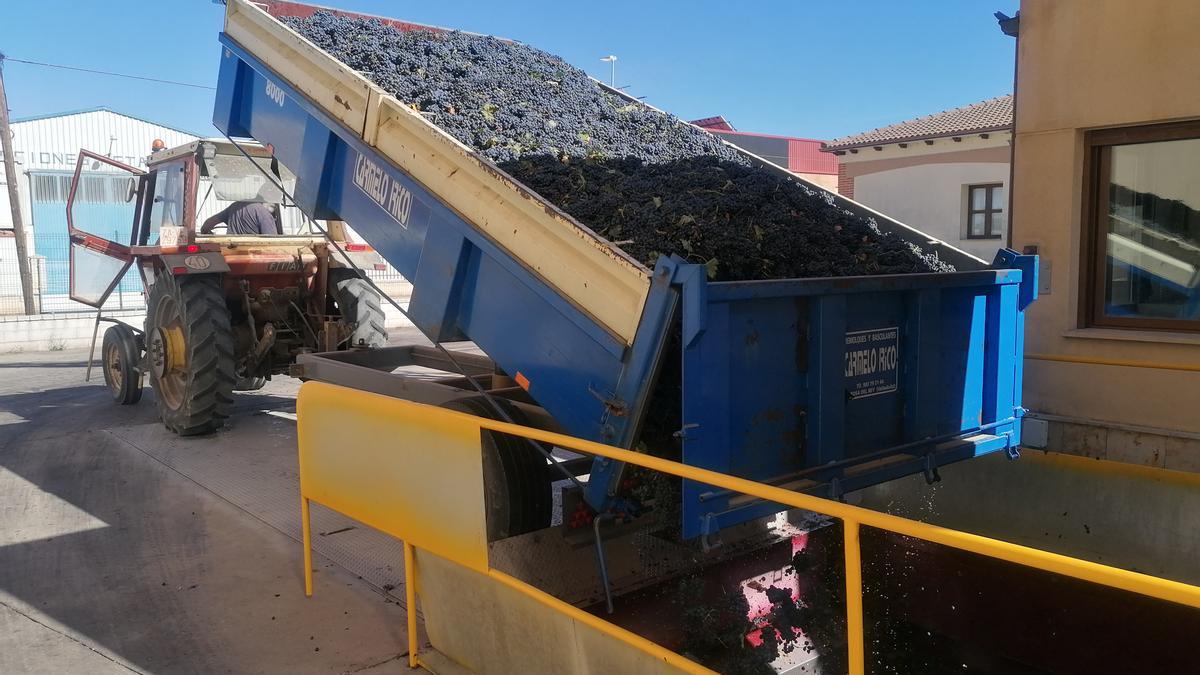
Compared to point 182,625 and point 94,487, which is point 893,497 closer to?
point 182,625

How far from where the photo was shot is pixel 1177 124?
217 inches

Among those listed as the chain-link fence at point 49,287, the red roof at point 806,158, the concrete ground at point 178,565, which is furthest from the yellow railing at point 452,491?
the red roof at point 806,158

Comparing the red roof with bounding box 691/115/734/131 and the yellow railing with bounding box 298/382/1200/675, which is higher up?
the red roof with bounding box 691/115/734/131

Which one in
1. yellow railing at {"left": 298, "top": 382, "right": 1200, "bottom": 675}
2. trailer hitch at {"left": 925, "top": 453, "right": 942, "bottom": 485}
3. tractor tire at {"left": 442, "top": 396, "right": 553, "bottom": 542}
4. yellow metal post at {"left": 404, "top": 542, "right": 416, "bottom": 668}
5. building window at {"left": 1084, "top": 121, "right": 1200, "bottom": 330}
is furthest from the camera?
building window at {"left": 1084, "top": 121, "right": 1200, "bottom": 330}

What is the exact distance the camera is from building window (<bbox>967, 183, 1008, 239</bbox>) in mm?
24312

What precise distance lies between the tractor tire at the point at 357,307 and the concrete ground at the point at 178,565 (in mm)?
1128

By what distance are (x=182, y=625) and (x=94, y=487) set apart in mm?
2787

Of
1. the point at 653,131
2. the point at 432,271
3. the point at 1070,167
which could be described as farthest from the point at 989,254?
the point at 432,271

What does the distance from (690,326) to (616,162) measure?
2.03 metres

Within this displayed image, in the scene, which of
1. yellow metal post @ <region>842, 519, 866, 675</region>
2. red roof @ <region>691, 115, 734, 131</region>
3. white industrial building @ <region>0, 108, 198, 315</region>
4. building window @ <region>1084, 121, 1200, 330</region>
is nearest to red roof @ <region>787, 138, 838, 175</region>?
red roof @ <region>691, 115, 734, 131</region>

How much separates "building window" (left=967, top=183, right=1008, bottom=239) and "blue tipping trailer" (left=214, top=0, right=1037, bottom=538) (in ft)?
70.8

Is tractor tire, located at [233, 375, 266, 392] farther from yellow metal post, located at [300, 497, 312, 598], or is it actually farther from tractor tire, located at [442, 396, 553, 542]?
tractor tire, located at [442, 396, 553, 542]

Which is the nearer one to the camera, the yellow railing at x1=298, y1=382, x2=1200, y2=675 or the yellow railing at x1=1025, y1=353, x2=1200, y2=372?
the yellow railing at x1=298, y1=382, x2=1200, y2=675

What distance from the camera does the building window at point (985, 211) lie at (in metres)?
24.3
